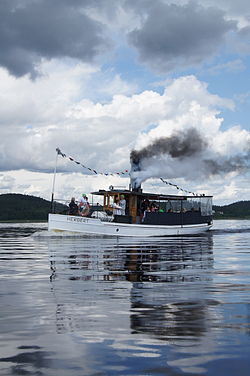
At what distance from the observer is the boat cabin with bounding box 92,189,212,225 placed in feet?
145

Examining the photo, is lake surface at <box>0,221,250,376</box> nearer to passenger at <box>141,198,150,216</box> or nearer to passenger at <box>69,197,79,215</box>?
passenger at <box>69,197,79,215</box>

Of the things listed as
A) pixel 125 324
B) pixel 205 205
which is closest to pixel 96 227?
pixel 205 205

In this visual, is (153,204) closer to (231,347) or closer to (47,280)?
(47,280)

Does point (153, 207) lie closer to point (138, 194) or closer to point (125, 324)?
point (138, 194)

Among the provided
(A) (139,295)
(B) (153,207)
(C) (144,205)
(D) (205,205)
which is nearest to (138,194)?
(C) (144,205)

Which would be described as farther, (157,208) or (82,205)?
(157,208)

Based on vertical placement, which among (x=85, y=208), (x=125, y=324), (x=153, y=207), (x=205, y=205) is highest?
(x=205, y=205)

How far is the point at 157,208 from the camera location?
1863 inches

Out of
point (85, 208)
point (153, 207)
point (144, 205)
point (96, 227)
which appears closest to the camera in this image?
point (96, 227)

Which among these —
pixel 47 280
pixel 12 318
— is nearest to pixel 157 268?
pixel 47 280

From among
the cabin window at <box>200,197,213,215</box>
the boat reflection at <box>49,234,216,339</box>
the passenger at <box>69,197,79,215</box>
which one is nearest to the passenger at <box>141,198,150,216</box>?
the passenger at <box>69,197,79,215</box>

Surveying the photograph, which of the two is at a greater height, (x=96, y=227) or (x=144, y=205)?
(x=144, y=205)

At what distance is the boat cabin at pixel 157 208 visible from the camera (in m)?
44.2

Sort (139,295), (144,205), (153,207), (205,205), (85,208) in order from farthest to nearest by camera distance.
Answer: (205,205), (153,207), (144,205), (85,208), (139,295)
